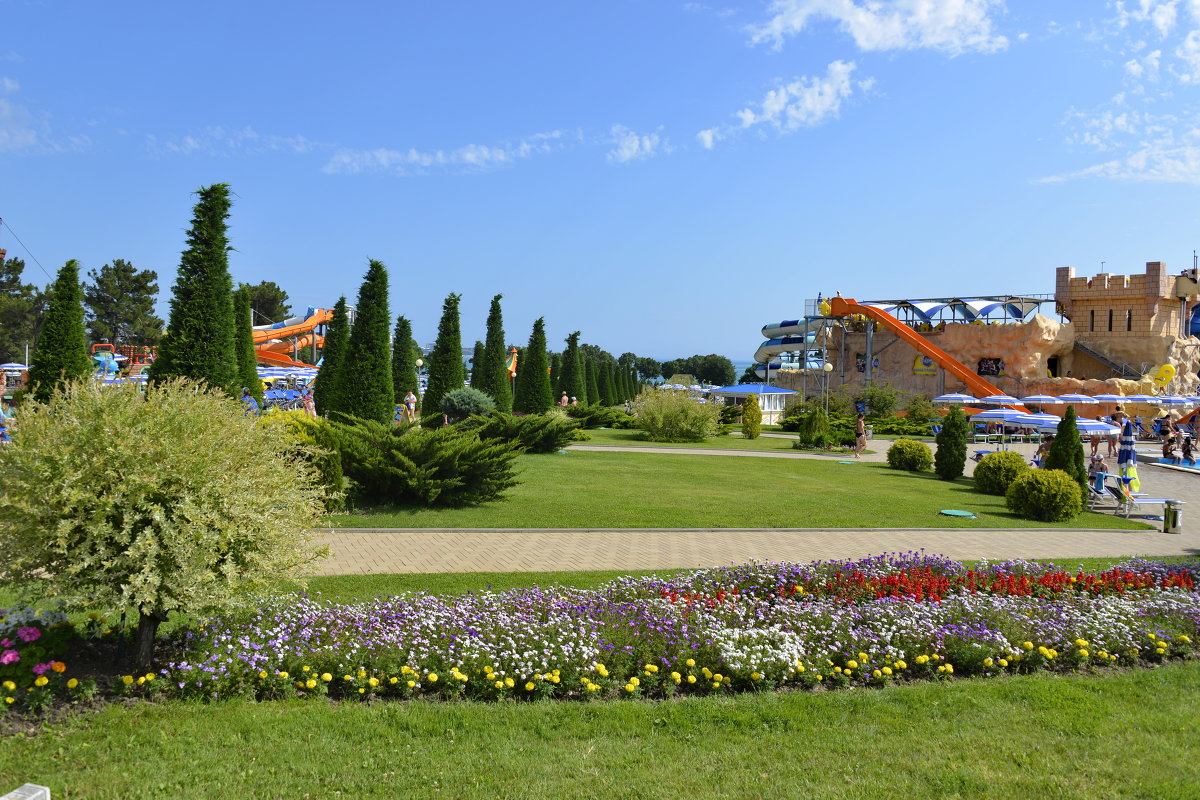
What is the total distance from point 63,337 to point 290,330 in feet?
133

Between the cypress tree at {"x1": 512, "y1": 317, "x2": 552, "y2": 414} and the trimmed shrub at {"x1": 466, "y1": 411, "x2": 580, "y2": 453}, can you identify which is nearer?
the trimmed shrub at {"x1": 466, "y1": 411, "x2": 580, "y2": 453}

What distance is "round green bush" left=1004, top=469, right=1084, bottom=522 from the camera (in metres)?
14.4

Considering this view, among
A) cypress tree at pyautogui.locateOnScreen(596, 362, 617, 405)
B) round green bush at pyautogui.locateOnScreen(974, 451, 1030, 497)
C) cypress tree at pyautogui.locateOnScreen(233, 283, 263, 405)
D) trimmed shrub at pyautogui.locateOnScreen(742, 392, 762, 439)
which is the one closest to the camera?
round green bush at pyautogui.locateOnScreen(974, 451, 1030, 497)

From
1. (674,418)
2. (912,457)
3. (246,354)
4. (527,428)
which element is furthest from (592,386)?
(527,428)

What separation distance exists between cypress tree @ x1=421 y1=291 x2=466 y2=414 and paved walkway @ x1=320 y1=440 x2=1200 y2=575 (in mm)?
13730

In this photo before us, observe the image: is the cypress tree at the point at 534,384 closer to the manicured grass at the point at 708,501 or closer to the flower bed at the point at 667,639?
the manicured grass at the point at 708,501

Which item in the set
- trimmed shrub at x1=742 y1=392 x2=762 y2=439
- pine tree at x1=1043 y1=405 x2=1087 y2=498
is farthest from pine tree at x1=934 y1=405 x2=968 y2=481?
trimmed shrub at x1=742 y1=392 x2=762 y2=439

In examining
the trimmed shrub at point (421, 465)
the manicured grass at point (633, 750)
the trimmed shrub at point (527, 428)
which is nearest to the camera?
the manicured grass at point (633, 750)

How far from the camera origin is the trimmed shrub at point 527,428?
19281 millimetres

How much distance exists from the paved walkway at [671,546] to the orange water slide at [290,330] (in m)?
51.0

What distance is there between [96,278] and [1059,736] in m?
68.9

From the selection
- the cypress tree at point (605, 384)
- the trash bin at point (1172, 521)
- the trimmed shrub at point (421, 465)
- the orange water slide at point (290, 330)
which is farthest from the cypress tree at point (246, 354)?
the orange water slide at point (290, 330)

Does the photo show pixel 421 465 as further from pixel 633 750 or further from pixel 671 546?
pixel 633 750

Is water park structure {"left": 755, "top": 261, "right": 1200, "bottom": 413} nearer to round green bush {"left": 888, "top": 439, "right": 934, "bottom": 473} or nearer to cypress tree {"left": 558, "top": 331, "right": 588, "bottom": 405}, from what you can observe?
cypress tree {"left": 558, "top": 331, "right": 588, "bottom": 405}
